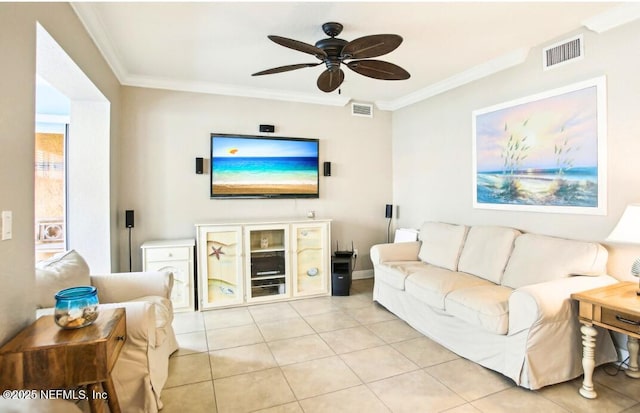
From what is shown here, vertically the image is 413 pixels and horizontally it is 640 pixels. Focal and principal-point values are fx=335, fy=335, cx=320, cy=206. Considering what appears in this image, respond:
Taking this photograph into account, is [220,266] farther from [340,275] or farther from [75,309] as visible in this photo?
[75,309]

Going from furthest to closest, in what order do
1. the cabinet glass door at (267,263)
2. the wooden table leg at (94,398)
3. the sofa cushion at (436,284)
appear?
1. the cabinet glass door at (267,263)
2. the sofa cushion at (436,284)
3. the wooden table leg at (94,398)

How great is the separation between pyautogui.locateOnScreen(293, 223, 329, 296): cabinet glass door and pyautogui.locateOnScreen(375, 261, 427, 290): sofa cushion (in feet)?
2.61

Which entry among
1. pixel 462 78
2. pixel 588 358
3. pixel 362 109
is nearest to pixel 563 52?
pixel 462 78

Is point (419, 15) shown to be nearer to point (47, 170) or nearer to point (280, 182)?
point (280, 182)

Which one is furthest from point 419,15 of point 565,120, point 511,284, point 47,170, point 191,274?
point 47,170

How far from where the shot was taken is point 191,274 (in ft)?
12.4

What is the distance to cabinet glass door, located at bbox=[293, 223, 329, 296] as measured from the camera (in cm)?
422

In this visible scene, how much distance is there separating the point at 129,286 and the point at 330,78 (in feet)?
7.66

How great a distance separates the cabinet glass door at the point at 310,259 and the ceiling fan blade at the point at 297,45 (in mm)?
2224

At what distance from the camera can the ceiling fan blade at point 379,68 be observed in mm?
2676

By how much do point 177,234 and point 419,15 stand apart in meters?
3.46

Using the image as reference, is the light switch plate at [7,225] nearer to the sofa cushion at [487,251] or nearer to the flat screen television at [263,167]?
the flat screen television at [263,167]

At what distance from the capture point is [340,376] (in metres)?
2.43

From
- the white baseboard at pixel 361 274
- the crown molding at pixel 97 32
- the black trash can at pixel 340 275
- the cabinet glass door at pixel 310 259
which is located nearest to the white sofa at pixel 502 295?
the black trash can at pixel 340 275
